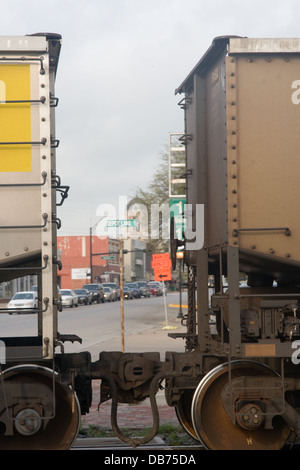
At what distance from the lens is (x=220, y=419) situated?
251 inches

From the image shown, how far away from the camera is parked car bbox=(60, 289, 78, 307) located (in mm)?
50656

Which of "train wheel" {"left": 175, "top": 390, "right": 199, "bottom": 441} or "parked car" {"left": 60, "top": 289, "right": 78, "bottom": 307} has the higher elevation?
"train wheel" {"left": 175, "top": 390, "right": 199, "bottom": 441}

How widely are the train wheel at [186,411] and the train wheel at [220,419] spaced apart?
890mm

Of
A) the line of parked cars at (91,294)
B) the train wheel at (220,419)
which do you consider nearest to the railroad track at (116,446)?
the train wheel at (220,419)

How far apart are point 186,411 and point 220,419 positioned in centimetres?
107

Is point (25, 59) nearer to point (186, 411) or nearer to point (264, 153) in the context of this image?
point (264, 153)

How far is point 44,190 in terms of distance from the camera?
19.6ft

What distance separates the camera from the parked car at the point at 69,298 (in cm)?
5066

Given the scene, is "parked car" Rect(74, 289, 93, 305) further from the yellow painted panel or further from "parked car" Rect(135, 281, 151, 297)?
the yellow painted panel

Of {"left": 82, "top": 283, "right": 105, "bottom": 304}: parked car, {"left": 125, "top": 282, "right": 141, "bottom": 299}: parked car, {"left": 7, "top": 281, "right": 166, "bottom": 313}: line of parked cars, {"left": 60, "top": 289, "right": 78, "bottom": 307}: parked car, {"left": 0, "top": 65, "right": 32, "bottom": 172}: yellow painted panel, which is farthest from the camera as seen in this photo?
{"left": 125, "top": 282, "right": 141, "bottom": 299}: parked car

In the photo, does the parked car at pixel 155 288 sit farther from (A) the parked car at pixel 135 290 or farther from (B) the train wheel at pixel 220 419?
(B) the train wheel at pixel 220 419

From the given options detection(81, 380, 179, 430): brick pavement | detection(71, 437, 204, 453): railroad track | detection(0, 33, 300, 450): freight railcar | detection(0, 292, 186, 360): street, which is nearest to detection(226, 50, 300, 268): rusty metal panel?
detection(0, 33, 300, 450): freight railcar

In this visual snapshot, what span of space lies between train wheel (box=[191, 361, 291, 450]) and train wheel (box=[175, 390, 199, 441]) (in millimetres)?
890
